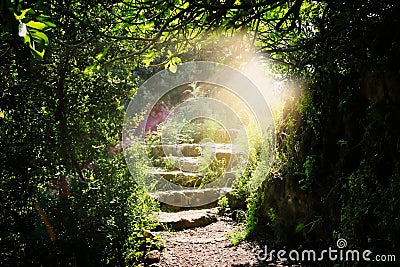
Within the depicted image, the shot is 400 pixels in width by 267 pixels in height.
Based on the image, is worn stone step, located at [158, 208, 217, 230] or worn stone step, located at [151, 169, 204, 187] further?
worn stone step, located at [151, 169, 204, 187]

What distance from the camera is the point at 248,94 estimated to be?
7.62 meters

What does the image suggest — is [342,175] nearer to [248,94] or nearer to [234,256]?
[234,256]

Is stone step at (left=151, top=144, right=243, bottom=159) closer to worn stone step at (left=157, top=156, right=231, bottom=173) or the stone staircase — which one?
the stone staircase

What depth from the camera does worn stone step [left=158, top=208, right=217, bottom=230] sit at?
662 cm

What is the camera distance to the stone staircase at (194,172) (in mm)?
8352

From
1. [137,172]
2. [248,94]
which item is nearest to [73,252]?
[137,172]

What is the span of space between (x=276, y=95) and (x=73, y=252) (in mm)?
3753

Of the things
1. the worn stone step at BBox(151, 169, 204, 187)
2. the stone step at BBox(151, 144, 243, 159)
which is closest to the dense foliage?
the worn stone step at BBox(151, 169, 204, 187)

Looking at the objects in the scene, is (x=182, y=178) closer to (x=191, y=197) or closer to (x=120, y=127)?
(x=191, y=197)

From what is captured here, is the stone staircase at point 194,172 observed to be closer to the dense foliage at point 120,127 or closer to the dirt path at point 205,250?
the dirt path at point 205,250

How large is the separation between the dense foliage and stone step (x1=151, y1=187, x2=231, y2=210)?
3232mm

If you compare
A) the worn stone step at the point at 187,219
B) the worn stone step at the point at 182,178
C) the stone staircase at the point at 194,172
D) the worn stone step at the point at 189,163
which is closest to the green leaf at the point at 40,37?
the worn stone step at the point at 187,219

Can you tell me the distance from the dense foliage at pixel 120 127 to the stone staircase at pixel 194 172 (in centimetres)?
336

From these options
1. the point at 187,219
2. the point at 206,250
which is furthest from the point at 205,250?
the point at 187,219
